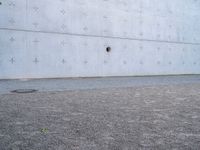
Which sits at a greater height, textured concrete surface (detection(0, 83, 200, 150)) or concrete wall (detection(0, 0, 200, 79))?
concrete wall (detection(0, 0, 200, 79))

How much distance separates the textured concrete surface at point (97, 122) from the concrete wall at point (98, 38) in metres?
3.47

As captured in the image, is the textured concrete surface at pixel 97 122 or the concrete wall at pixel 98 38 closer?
the textured concrete surface at pixel 97 122

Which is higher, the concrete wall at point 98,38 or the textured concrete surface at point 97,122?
the concrete wall at point 98,38

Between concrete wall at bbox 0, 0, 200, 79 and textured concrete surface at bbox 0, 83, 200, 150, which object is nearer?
textured concrete surface at bbox 0, 83, 200, 150

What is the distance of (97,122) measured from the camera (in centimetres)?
414

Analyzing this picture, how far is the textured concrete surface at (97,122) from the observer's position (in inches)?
125

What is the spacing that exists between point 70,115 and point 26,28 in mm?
6050

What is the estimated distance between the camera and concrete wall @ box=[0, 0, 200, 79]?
945 centimetres

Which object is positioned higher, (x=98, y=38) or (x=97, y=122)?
(x=98, y=38)

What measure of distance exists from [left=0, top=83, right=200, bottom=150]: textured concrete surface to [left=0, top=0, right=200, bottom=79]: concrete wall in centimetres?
347

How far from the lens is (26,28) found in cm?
958

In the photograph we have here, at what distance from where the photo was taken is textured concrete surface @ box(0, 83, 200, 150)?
3164 mm

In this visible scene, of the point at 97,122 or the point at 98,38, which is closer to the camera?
the point at 97,122

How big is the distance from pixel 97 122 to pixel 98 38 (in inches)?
295
